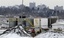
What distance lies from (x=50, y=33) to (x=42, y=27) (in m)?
0.16

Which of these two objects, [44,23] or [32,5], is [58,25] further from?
[32,5]

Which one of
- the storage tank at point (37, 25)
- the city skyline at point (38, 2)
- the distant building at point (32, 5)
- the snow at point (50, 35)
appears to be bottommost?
the snow at point (50, 35)

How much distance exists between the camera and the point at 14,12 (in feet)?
5.61

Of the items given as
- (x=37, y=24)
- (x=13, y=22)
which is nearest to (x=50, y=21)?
(x=37, y=24)

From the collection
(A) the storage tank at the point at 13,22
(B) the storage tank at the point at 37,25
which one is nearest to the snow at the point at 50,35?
(B) the storage tank at the point at 37,25

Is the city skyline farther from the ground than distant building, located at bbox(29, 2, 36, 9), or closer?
farther from the ground

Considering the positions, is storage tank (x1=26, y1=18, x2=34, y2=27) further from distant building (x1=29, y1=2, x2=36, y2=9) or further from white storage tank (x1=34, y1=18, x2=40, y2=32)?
distant building (x1=29, y1=2, x2=36, y2=9)

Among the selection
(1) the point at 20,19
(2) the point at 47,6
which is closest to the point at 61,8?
(2) the point at 47,6

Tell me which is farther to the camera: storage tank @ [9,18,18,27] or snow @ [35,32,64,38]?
storage tank @ [9,18,18,27]

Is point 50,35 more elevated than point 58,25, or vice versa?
point 58,25

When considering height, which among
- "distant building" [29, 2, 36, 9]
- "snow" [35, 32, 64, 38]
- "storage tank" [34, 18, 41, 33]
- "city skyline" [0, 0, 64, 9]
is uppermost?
"city skyline" [0, 0, 64, 9]

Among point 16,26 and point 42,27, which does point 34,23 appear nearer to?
point 42,27

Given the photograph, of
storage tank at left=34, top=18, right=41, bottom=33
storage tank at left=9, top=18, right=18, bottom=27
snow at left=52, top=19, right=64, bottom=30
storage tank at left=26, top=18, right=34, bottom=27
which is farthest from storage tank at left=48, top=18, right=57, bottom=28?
storage tank at left=9, top=18, right=18, bottom=27

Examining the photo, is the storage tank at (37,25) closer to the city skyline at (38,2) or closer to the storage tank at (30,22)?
the storage tank at (30,22)
